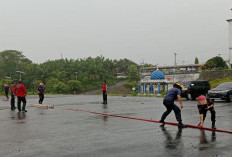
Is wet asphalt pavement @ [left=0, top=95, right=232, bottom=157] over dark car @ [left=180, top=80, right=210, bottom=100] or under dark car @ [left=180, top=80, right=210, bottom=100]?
under

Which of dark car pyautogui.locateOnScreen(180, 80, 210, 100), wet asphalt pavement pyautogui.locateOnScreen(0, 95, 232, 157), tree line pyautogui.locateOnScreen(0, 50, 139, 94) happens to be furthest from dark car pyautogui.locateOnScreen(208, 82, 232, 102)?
tree line pyautogui.locateOnScreen(0, 50, 139, 94)

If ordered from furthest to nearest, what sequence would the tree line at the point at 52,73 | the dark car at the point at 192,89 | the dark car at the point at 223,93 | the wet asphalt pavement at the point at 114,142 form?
the tree line at the point at 52,73 < the dark car at the point at 192,89 < the dark car at the point at 223,93 < the wet asphalt pavement at the point at 114,142

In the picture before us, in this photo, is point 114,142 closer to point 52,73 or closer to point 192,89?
point 192,89

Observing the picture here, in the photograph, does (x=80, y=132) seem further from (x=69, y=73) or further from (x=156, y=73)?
(x=69, y=73)

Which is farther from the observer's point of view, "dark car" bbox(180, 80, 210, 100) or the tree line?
the tree line

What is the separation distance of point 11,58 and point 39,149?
108m

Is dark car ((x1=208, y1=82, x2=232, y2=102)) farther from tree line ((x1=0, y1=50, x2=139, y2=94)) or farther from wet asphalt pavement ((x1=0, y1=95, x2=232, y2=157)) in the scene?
tree line ((x1=0, y1=50, x2=139, y2=94))

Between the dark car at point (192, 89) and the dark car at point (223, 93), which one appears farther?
the dark car at point (192, 89)

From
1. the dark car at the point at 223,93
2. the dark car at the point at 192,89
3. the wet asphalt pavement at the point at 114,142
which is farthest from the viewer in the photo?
the dark car at the point at 192,89

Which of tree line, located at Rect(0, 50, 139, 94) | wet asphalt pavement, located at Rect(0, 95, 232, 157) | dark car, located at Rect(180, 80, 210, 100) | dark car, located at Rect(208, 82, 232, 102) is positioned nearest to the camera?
wet asphalt pavement, located at Rect(0, 95, 232, 157)

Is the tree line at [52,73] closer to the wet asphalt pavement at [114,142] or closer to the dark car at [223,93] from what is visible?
the dark car at [223,93]

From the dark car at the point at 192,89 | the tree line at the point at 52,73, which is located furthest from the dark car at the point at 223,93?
the tree line at the point at 52,73

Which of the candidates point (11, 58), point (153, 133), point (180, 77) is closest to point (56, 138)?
point (153, 133)

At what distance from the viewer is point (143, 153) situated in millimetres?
6363
